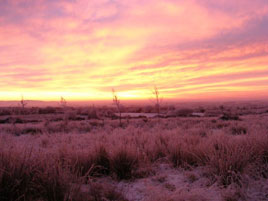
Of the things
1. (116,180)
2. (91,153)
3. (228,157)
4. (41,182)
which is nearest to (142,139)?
(91,153)

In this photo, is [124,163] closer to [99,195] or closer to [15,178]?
[99,195]

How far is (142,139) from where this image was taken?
24.4 feet

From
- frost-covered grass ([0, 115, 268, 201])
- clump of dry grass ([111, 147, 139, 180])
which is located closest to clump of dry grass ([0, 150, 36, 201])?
frost-covered grass ([0, 115, 268, 201])

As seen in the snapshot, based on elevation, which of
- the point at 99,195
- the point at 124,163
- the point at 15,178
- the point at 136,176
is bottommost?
the point at 136,176

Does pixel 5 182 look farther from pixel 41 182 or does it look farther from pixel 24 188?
pixel 41 182

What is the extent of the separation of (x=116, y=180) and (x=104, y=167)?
1.89 feet

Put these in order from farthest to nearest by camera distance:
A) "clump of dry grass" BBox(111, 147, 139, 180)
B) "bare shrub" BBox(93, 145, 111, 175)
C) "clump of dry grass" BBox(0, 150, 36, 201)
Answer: "bare shrub" BBox(93, 145, 111, 175) < "clump of dry grass" BBox(111, 147, 139, 180) < "clump of dry grass" BBox(0, 150, 36, 201)

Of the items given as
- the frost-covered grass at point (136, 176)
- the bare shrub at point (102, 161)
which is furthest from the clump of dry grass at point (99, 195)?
the bare shrub at point (102, 161)

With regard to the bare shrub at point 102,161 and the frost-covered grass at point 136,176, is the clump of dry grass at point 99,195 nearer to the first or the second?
the frost-covered grass at point 136,176

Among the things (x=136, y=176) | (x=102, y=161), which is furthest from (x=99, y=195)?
(x=102, y=161)

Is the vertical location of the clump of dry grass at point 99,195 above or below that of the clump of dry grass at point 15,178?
below

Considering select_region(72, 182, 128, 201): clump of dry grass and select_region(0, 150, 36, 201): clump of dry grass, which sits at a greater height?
select_region(0, 150, 36, 201): clump of dry grass

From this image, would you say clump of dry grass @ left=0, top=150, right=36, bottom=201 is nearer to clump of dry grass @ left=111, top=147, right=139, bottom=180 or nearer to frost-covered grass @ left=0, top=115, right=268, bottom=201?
frost-covered grass @ left=0, top=115, right=268, bottom=201

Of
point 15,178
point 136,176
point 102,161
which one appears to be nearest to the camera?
point 15,178
